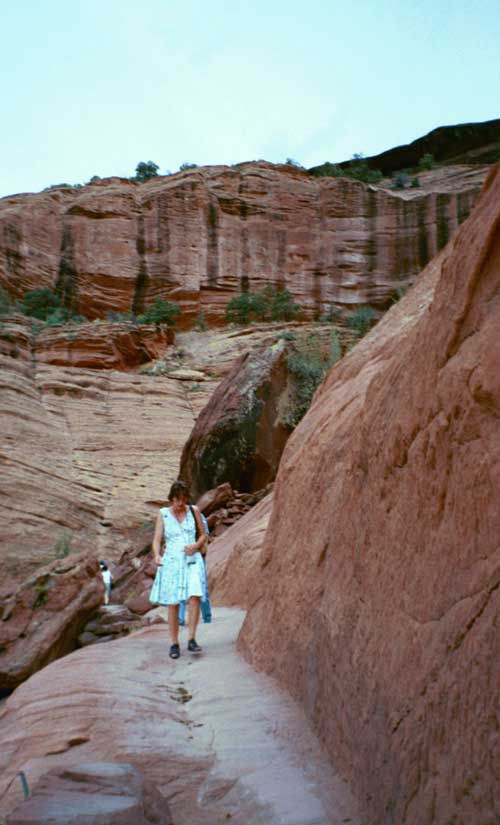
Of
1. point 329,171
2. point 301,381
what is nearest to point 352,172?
point 329,171

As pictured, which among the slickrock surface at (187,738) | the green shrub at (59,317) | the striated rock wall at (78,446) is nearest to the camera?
the slickrock surface at (187,738)

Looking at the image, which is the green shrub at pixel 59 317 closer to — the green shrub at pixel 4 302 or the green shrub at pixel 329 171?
the green shrub at pixel 4 302

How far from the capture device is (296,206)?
123ft

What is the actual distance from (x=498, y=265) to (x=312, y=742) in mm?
2082

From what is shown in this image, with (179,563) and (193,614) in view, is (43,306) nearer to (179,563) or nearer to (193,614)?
(179,563)

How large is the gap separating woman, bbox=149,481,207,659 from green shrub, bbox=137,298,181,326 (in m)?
27.2

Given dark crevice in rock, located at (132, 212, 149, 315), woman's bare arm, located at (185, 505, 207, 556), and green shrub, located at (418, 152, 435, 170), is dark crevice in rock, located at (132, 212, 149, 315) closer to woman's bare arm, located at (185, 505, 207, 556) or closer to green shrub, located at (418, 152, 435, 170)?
green shrub, located at (418, 152, 435, 170)

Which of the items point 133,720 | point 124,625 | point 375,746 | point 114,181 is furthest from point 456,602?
point 114,181

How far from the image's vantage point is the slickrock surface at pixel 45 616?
797 centimetres

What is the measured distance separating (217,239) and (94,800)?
34840 mm

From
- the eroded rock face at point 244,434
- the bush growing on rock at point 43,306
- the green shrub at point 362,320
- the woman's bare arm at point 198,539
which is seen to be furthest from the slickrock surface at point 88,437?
the woman's bare arm at point 198,539

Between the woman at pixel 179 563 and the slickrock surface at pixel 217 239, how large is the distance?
28.8m

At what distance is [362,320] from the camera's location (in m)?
31.1

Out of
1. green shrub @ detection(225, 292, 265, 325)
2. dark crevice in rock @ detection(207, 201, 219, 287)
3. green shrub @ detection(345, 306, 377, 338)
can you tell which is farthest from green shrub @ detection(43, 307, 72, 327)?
green shrub @ detection(345, 306, 377, 338)
